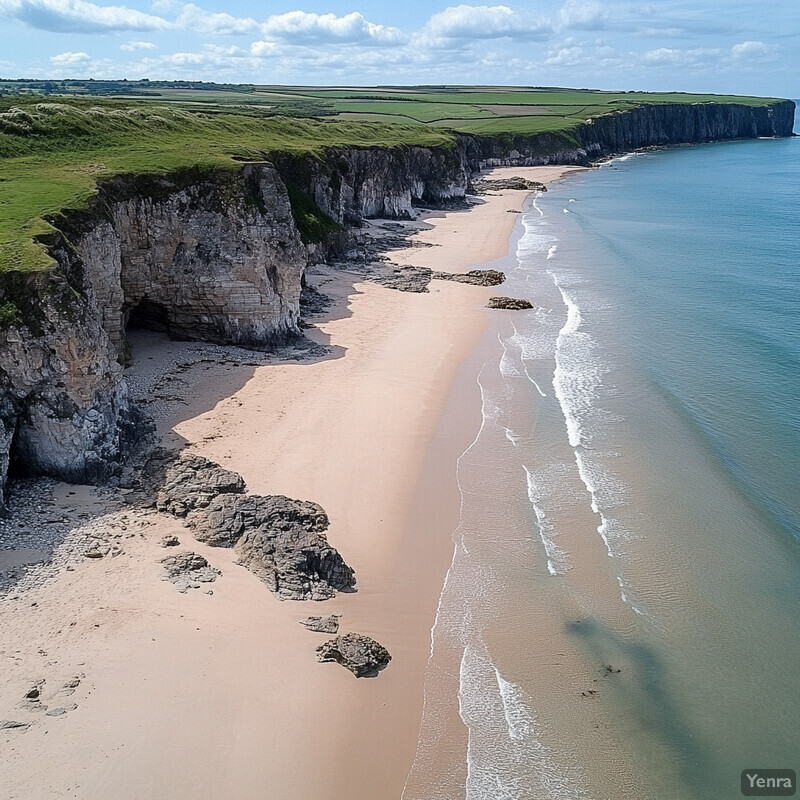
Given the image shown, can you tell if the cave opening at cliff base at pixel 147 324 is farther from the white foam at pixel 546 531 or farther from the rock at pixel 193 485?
the white foam at pixel 546 531

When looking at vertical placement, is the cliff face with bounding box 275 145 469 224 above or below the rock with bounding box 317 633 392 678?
above

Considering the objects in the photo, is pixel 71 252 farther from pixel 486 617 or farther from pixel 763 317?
pixel 763 317

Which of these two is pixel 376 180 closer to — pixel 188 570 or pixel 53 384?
pixel 53 384

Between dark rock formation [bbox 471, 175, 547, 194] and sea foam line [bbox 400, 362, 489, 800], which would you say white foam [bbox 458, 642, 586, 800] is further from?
dark rock formation [bbox 471, 175, 547, 194]

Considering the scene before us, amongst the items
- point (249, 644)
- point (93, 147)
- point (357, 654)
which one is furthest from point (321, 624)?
point (93, 147)

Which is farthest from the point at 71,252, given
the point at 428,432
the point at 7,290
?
the point at 428,432

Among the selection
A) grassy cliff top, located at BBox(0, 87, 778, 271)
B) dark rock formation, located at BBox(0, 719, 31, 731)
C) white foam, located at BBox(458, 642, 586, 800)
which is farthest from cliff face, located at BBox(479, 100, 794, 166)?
dark rock formation, located at BBox(0, 719, 31, 731)

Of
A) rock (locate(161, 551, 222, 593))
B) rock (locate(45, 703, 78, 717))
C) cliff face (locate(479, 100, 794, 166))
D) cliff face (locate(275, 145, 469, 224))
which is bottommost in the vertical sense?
rock (locate(45, 703, 78, 717))

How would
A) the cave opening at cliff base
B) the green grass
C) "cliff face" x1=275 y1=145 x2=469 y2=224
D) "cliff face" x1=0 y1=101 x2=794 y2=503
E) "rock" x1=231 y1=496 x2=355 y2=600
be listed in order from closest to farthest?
"rock" x1=231 y1=496 x2=355 y2=600
"cliff face" x1=0 y1=101 x2=794 y2=503
the green grass
the cave opening at cliff base
"cliff face" x1=275 y1=145 x2=469 y2=224
